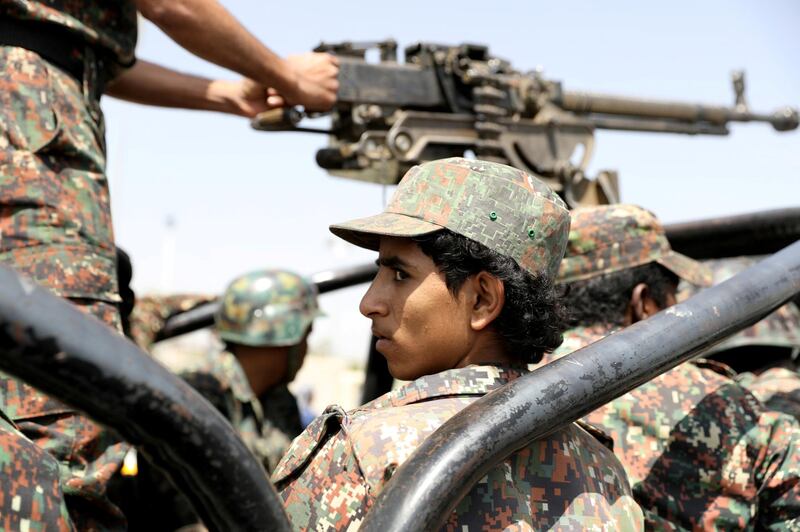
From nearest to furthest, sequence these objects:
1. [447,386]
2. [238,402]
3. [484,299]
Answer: [447,386] < [484,299] < [238,402]

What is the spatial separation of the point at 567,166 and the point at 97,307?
3.76m

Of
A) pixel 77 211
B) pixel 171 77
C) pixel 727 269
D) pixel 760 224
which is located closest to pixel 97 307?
pixel 77 211

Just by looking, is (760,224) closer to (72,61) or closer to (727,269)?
(727,269)

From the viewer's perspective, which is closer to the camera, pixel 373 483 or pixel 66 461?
pixel 373 483

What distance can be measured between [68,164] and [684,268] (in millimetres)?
1735

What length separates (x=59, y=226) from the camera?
213 cm

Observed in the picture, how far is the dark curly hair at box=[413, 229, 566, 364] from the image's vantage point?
1.82m

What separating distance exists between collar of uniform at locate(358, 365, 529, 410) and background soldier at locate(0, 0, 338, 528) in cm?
60

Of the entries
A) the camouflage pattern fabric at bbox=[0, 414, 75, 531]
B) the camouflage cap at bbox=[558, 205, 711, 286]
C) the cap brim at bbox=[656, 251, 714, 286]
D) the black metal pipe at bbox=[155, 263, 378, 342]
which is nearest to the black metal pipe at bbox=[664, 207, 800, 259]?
the cap brim at bbox=[656, 251, 714, 286]

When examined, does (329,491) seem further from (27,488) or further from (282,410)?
(282,410)

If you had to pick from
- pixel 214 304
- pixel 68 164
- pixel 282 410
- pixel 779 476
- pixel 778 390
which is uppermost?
pixel 68 164

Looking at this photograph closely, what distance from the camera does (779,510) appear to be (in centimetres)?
240

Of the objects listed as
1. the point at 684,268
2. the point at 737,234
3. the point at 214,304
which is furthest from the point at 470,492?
the point at 214,304

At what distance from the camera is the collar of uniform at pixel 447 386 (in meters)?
1.76
